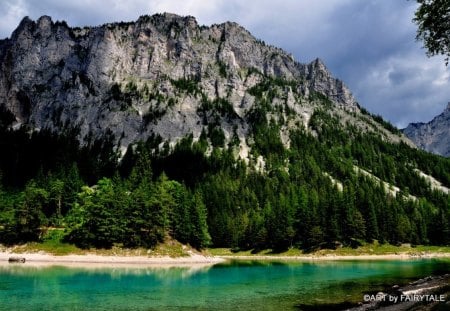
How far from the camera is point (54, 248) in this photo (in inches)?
3334

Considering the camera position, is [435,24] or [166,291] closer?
[435,24]

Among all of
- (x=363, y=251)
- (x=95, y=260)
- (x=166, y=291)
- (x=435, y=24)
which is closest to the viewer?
(x=435, y=24)

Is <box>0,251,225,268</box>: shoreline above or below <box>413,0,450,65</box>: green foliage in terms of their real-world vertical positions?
below

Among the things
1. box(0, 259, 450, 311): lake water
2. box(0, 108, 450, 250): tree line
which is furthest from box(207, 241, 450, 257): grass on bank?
box(0, 259, 450, 311): lake water

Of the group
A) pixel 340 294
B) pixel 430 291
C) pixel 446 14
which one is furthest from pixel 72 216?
pixel 446 14

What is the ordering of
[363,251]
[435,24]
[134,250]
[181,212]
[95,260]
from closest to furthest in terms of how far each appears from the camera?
1. [435,24]
2. [95,260]
3. [134,250]
4. [181,212]
5. [363,251]

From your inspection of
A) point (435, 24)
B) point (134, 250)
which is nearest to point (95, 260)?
point (134, 250)

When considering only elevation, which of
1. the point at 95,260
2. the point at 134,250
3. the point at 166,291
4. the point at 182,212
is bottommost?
the point at 166,291

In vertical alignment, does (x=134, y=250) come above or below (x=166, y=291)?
above

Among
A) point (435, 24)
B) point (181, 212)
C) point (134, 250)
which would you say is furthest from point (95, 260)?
point (435, 24)

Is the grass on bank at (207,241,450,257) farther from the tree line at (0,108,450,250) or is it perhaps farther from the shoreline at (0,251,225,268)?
the shoreline at (0,251,225,268)

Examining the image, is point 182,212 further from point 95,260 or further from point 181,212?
point 95,260

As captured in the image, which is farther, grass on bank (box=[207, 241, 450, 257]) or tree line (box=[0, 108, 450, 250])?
grass on bank (box=[207, 241, 450, 257])

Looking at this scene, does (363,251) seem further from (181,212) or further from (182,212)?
(181,212)
